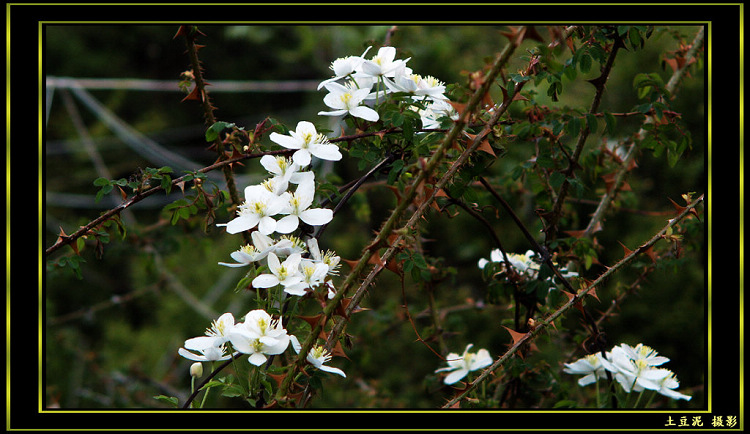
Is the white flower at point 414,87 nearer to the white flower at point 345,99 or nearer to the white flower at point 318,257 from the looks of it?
the white flower at point 345,99

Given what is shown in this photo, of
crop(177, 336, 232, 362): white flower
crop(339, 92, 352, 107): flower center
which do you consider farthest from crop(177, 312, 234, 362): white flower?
crop(339, 92, 352, 107): flower center

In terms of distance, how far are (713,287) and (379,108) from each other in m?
0.53

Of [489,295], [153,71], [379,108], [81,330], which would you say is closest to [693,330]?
[489,295]

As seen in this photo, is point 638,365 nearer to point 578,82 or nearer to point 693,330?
point 693,330

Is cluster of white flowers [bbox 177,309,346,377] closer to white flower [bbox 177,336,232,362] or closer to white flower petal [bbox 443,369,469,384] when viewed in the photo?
white flower [bbox 177,336,232,362]

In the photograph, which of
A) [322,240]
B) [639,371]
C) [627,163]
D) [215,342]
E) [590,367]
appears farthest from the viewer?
[322,240]

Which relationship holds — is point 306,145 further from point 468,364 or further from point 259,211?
point 468,364

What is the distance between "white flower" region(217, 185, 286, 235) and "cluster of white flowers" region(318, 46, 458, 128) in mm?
136

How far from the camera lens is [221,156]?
0.98 metres

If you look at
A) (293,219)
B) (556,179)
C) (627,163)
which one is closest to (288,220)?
(293,219)

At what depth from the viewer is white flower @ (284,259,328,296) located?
2.48ft

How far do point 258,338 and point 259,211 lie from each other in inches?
6.4

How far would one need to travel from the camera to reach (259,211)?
0.81m

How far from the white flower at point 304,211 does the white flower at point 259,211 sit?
1 cm
